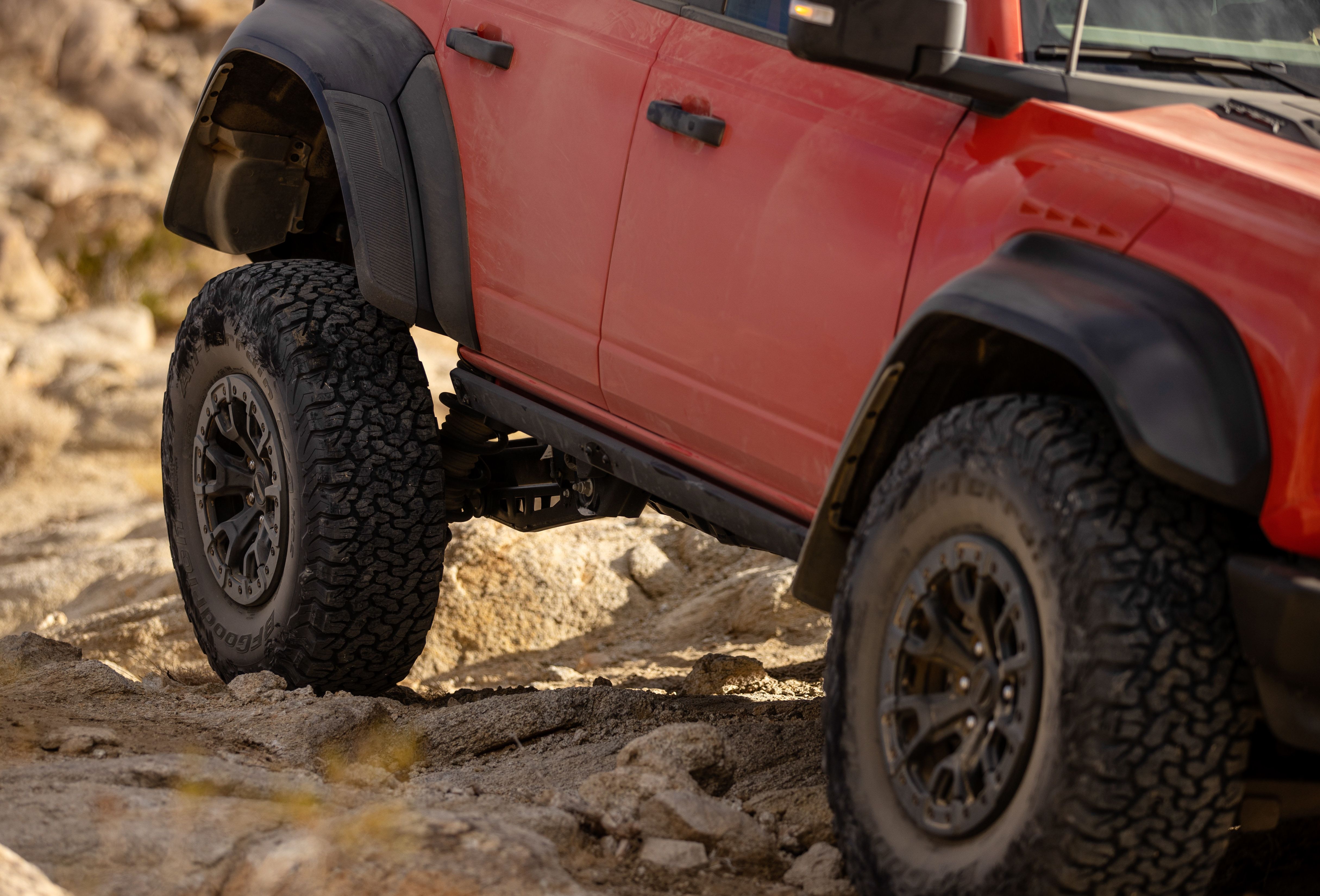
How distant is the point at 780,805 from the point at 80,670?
2030 mm

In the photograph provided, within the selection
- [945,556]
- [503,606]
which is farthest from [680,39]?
[503,606]

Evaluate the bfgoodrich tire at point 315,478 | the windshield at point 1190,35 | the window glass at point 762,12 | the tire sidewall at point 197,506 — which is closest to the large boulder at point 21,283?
the tire sidewall at point 197,506

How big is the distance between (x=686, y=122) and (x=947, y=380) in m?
0.76

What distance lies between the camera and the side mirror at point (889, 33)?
236 centimetres

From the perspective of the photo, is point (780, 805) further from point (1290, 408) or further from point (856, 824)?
point (1290, 408)

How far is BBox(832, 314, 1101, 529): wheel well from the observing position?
2.50 meters

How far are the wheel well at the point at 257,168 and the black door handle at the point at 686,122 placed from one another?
56.9 inches

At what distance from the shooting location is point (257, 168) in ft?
14.0

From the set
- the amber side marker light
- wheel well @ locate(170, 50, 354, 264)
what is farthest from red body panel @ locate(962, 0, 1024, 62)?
wheel well @ locate(170, 50, 354, 264)

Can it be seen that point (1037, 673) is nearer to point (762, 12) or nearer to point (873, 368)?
point (873, 368)

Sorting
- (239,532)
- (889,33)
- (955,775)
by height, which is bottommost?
(239,532)

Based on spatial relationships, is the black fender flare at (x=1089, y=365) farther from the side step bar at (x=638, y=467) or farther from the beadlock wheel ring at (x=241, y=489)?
the beadlock wheel ring at (x=241, y=489)

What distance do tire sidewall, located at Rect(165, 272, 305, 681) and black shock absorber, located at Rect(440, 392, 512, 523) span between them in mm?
390

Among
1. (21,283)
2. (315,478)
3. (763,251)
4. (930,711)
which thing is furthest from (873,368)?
(21,283)
